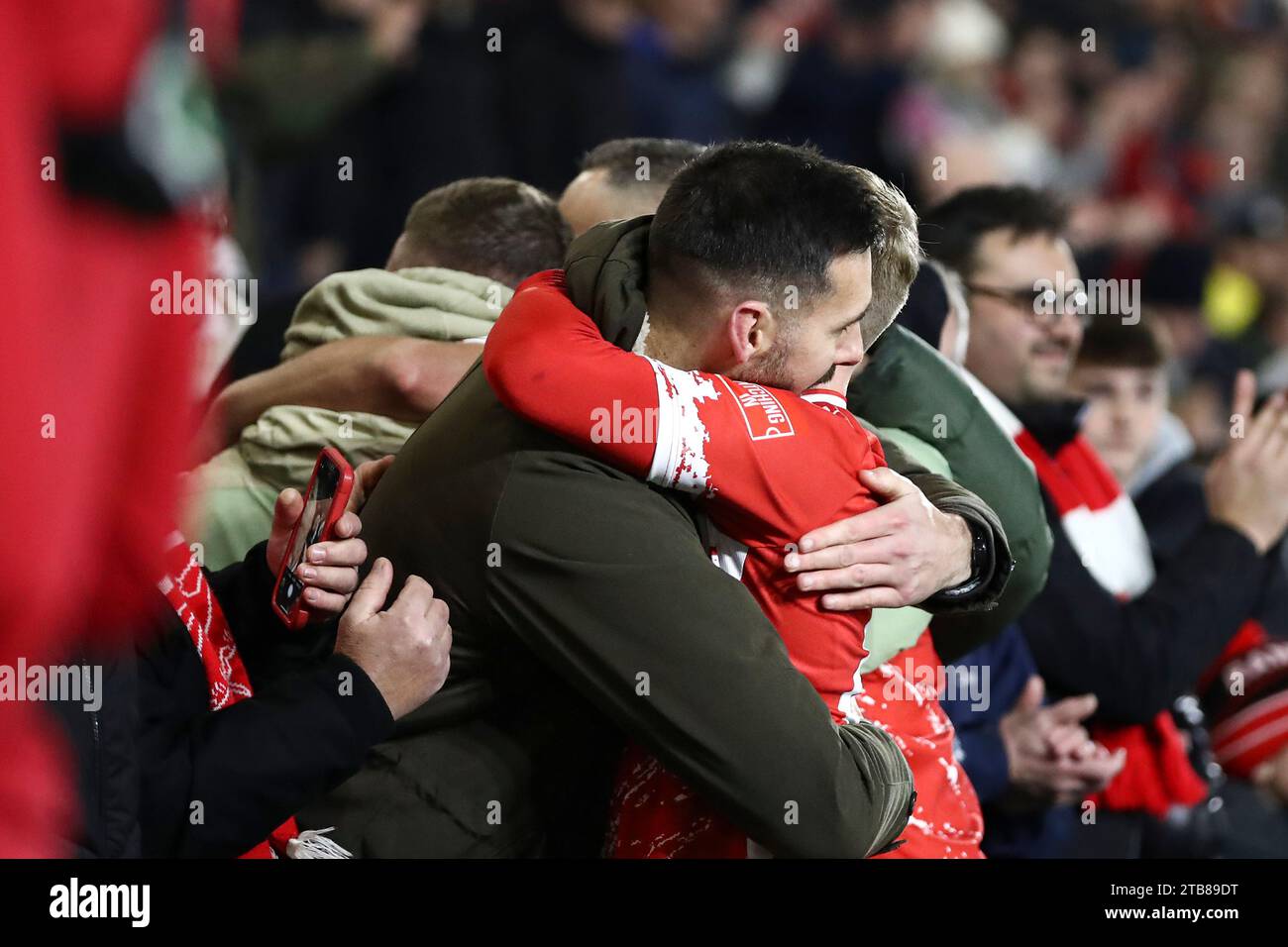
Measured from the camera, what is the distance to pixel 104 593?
0.59 metres

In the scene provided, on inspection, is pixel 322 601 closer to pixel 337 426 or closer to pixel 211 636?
pixel 211 636

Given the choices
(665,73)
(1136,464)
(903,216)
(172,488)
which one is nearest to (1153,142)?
(665,73)

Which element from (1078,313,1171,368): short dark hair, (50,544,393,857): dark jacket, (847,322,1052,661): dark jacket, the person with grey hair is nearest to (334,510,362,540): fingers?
(50,544,393,857): dark jacket

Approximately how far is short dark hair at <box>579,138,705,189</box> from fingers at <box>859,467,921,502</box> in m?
0.94

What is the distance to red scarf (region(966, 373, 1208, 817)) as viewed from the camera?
2.71m

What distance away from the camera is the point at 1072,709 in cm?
256

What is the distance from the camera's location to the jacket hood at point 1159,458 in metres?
3.66

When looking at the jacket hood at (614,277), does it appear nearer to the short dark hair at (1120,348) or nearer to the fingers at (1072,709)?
the fingers at (1072,709)

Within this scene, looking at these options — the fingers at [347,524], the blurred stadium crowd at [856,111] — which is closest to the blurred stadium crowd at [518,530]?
the fingers at [347,524]

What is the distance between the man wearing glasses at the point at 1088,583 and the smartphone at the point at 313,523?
1133mm

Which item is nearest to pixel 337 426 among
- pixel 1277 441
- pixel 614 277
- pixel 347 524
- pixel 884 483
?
pixel 347 524

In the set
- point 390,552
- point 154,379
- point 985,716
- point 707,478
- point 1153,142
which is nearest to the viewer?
point 154,379
